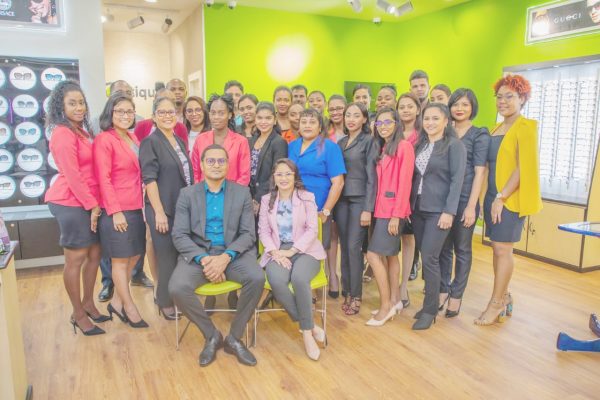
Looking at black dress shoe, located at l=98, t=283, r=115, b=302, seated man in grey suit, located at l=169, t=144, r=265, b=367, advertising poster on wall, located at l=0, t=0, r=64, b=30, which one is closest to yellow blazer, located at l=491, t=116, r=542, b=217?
seated man in grey suit, located at l=169, t=144, r=265, b=367

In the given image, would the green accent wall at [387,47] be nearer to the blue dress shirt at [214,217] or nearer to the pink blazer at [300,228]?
the pink blazer at [300,228]

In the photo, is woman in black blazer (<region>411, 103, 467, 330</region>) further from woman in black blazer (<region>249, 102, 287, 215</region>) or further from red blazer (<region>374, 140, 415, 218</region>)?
woman in black blazer (<region>249, 102, 287, 215</region>)

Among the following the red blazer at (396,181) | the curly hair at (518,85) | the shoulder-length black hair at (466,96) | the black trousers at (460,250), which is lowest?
the black trousers at (460,250)

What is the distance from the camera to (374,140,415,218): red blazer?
3.21 meters

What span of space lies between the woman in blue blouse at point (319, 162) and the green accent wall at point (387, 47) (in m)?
3.36

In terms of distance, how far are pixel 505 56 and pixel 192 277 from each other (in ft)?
16.0

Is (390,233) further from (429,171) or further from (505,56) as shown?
(505,56)

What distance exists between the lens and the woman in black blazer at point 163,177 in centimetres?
311

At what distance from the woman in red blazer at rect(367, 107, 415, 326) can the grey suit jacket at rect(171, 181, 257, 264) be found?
0.94 m

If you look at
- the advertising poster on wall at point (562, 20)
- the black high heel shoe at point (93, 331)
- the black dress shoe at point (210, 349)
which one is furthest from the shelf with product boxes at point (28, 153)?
the advertising poster on wall at point (562, 20)

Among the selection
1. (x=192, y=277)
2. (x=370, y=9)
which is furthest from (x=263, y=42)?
(x=192, y=277)

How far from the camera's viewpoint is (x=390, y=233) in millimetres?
3324

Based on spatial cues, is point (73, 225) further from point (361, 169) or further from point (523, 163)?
point (523, 163)

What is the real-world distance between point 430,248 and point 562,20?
345 cm
